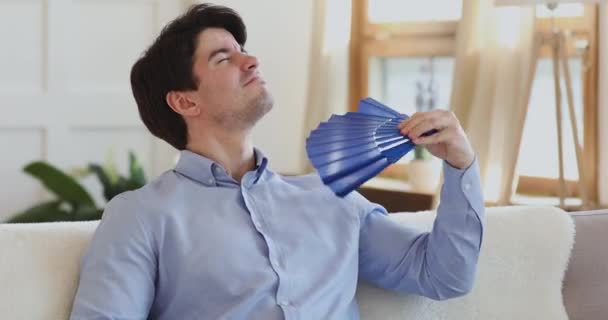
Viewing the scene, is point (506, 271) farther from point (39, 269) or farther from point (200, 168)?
point (39, 269)

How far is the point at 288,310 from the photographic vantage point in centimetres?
155

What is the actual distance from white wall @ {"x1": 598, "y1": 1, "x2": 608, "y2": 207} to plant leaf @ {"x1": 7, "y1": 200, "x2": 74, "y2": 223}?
6.58 feet

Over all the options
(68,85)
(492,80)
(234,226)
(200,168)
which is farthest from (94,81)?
(234,226)

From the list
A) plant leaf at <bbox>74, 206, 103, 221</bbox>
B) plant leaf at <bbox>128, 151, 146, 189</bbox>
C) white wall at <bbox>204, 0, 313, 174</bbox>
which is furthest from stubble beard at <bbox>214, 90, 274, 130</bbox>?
white wall at <bbox>204, 0, 313, 174</bbox>

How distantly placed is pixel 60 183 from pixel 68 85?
48 centimetres

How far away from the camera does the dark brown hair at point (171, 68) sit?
1.77 m

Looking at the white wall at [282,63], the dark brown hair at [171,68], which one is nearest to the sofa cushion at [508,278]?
the dark brown hair at [171,68]

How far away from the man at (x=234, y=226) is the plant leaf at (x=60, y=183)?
210 centimetres

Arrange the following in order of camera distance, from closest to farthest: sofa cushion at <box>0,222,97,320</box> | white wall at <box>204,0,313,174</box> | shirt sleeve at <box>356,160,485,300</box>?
sofa cushion at <box>0,222,97,320</box> < shirt sleeve at <box>356,160,485,300</box> < white wall at <box>204,0,313,174</box>

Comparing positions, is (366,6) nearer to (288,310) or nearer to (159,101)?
(159,101)

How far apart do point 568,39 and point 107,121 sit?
1.95 metres

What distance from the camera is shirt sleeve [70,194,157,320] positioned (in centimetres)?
145

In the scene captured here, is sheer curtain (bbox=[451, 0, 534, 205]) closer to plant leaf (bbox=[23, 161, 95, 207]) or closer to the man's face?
plant leaf (bbox=[23, 161, 95, 207])

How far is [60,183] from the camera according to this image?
12.6ft
